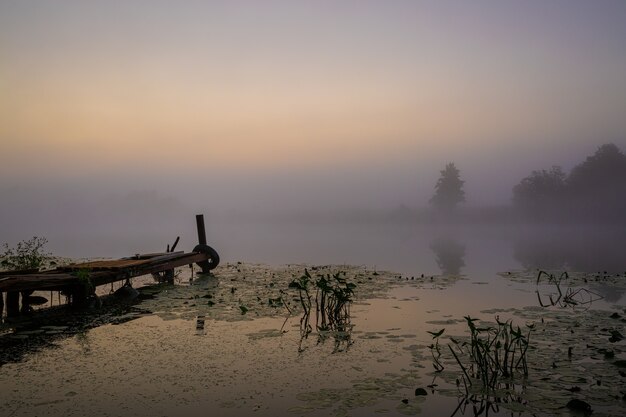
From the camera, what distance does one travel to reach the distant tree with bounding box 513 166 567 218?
84500 mm

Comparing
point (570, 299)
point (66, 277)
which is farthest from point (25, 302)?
point (570, 299)

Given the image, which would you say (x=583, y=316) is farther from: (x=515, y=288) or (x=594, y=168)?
(x=594, y=168)

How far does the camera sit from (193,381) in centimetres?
718

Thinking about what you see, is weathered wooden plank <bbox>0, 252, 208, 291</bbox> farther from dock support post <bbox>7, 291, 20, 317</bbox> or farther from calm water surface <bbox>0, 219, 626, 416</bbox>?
calm water surface <bbox>0, 219, 626, 416</bbox>

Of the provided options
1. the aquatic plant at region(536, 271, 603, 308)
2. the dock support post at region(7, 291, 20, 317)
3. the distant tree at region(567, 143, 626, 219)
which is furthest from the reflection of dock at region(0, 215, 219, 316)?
the distant tree at region(567, 143, 626, 219)

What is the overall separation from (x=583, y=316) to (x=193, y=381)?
408 inches

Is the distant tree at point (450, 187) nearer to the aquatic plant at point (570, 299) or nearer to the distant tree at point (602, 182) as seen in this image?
the distant tree at point (602, 182)

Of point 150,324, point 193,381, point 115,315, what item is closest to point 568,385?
point 193,381

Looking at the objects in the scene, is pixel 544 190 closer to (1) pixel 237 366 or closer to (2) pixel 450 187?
(2) pixel 450 187

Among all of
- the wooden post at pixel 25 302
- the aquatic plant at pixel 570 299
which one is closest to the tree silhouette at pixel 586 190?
the aquatic plant at pixel 570 299

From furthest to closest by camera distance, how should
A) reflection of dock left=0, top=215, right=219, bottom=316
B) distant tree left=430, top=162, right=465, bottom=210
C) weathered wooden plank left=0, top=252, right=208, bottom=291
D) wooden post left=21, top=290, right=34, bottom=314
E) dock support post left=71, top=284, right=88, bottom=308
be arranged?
1. distant tree left=430, top=162, right=465, bottom=210
2. dock support post left=71, top=284, right=88, bottom=308
3. wooden post left=21, top=290, right=34, bottom=314
4. reflection of dock left=0, top=215, right=219, bottom=316
5. weathered wooden plank left=0, top=252, right=208, bottom=291

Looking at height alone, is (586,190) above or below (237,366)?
above

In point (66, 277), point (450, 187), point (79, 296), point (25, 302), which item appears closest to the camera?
point (25, 302)

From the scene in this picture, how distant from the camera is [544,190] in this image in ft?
279
